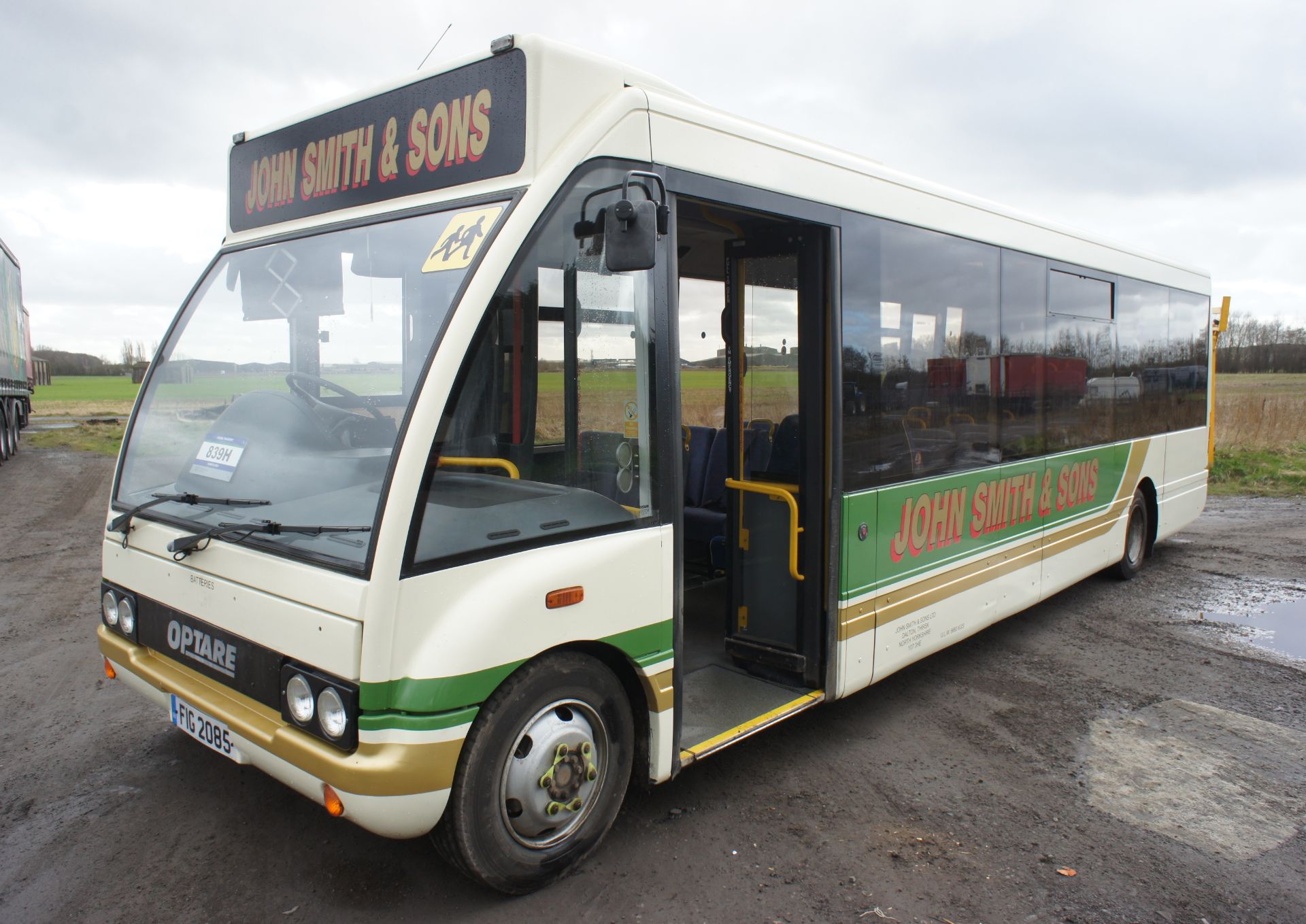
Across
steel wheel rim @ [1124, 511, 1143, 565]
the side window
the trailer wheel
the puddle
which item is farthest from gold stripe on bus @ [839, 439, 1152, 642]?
the trailer wheel

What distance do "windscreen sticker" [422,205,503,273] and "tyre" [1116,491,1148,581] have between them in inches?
260

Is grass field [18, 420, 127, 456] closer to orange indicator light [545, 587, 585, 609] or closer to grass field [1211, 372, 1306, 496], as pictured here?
orange indicator light [545, 587, 585, 609]

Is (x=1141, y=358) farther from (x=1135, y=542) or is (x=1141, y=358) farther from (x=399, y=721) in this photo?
(x=399, y=721)

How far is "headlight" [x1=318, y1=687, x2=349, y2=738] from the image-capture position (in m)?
2.52

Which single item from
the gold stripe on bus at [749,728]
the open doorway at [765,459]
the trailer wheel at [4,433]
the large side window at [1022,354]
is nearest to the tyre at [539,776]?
the gold stripe on bus at [749,728]

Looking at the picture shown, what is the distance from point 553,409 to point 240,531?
1.13 metres

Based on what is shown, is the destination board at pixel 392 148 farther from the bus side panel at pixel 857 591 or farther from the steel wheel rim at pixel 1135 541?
the steel wheel rim at pixel 1135 541

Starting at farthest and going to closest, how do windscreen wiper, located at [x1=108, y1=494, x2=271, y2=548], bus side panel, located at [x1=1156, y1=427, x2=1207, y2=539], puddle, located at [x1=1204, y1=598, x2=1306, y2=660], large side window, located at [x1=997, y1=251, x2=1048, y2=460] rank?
bus side panel, located at [x1=1156, y1=427, x2=1207, y2=539], puddle, located at [x1=1204, y1=598, x2=1306, y2=660], large side window, located at [x1=997, y1=251, x2=1048, y2=460], windscreen wiper, located at [x1=108, y1=494, x2=271, y2=548]

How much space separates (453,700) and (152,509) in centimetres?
161

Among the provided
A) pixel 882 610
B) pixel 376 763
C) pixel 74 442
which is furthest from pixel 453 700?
pixel 74 442

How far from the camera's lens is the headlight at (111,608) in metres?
3.48

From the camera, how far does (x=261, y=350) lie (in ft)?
11.2

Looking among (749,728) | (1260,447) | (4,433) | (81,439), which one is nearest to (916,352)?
(749,728)

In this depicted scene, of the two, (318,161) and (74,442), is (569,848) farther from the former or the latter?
(74,442)
